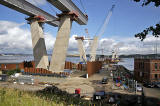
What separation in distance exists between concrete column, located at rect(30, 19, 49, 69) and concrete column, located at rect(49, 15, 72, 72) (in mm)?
8059

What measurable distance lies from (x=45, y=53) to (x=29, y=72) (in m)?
9.13

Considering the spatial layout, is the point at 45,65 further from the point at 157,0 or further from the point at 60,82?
the point at 157,0

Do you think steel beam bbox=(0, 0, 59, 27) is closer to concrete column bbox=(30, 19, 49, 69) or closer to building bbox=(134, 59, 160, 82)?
concrete column bbox=(30, 19, 49, 69)

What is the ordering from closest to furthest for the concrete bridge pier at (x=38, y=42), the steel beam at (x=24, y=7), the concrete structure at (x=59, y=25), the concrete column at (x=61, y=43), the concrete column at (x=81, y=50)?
the steel beam at (x=24, y=7) → the concrete structure at (x=59, y=25) → the concrete column at (x=61, y=43) → the concrete bridge pier at (x=38, y=42) → the concrete column at (x=81, y=50)

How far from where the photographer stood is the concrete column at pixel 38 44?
44.9 metres

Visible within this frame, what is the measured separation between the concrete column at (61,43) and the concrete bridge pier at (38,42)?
8108 mm

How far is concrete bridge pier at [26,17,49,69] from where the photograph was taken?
44.9m

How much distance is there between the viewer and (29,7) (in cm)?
4088

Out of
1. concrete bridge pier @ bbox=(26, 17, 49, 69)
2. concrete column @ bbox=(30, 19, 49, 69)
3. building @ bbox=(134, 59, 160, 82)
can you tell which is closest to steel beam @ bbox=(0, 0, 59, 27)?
concrete bridge pier @ bbox=(26, 17, 49, 69)

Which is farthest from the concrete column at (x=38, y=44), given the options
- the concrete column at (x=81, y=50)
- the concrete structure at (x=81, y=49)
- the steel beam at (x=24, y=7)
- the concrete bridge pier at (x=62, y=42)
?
the concrete structure at (x=81, y=49)

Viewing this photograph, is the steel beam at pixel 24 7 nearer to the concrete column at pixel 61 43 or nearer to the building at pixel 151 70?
the concrete column at pixel 61 43

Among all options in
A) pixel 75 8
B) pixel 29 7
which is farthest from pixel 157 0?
pixel 29 7

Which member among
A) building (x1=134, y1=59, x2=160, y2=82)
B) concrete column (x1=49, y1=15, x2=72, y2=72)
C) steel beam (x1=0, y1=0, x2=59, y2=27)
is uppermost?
steel beam (x1=0, y1=0, x2=59, y2=27)

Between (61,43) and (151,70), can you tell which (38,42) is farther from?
(151,70)
